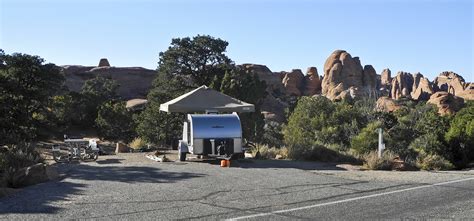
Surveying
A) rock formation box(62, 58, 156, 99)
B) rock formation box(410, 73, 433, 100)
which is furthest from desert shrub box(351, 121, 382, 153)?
rock formation box(410, 73, 433, 100)

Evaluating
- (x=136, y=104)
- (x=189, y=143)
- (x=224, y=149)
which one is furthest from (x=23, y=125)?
(x=136, y=104)

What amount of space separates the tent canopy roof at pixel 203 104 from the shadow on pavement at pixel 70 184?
4.18 m

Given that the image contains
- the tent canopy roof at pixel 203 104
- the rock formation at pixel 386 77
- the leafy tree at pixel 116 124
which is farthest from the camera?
the rock formation at pixel 386 77

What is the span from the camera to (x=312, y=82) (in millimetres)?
120188

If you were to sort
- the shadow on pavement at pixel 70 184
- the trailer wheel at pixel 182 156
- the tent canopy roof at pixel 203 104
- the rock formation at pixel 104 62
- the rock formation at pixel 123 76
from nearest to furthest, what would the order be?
the shadow on pavement at pixel 70 184 → the trailer wheel at pixel 182 156 → the tent canopy roof at pixel 203 104 → the rock formation at pixel 123 76 → the rock formation at pixel 104 62

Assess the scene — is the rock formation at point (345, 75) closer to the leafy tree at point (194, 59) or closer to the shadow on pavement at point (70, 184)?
the leafy tree at point (194, 59)

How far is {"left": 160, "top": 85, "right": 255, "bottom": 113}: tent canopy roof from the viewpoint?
17.6 m

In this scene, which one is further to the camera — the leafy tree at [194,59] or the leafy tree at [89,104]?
the leafy tree at [89,104]

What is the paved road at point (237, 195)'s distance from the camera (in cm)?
752

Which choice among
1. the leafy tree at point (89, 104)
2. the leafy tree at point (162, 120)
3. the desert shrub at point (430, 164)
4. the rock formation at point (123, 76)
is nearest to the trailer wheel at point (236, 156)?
the desert shrub at point (430, 164)

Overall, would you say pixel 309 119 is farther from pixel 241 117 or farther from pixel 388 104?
pixel 388 104

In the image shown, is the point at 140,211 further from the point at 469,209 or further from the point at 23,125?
the point at 23,125

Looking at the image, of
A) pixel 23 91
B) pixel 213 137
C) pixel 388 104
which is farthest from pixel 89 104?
pixel 388 104

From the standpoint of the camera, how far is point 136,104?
192 ft
